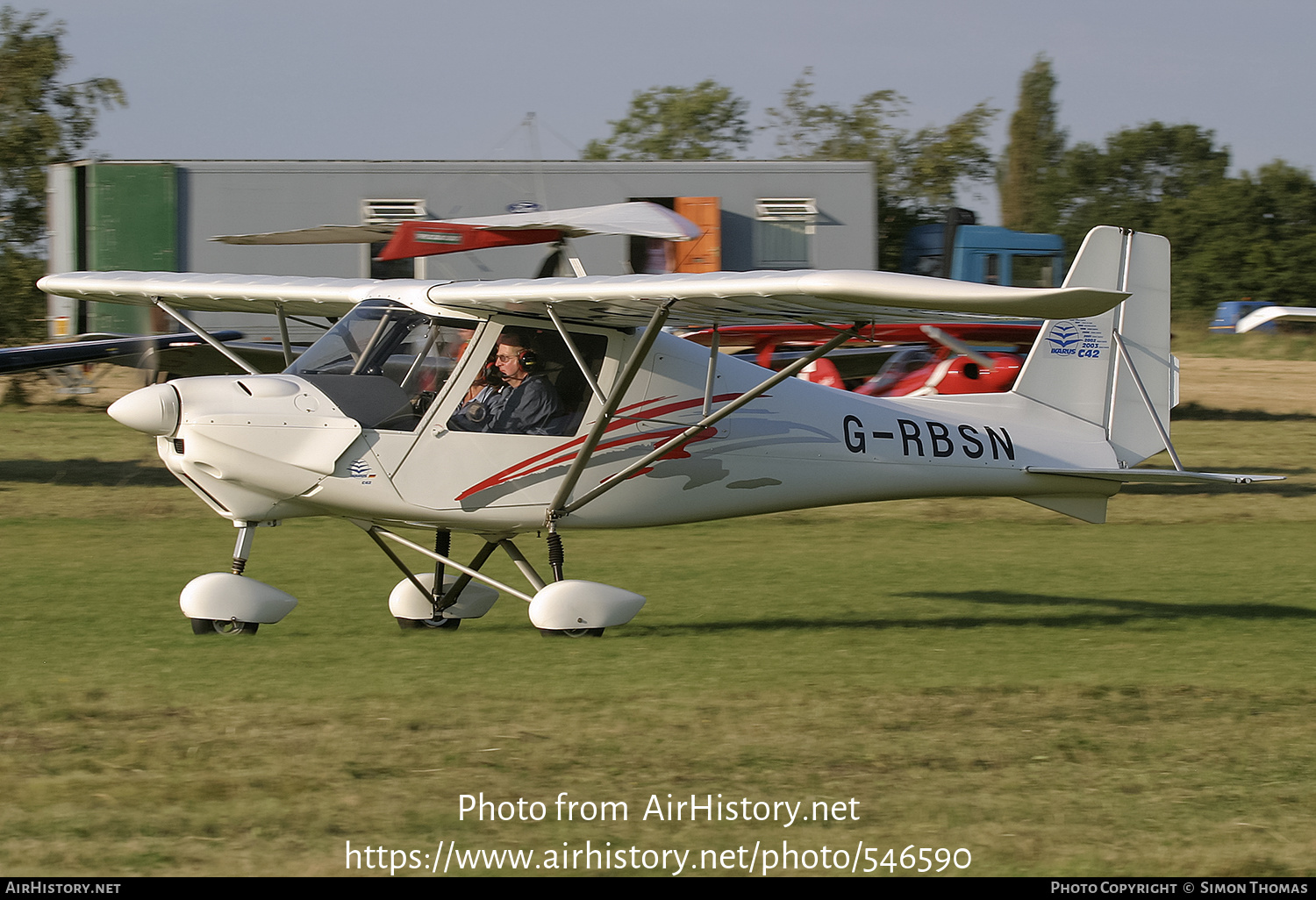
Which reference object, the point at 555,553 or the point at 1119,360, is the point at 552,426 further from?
the point at 1119,360

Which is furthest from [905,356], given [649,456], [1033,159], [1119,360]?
[1033,159]

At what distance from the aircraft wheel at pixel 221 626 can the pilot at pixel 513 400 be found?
1665 mm

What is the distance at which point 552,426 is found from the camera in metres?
8.10

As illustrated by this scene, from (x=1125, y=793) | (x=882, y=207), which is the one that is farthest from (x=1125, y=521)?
(x=882, y=207)

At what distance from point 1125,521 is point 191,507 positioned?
34.5 feet

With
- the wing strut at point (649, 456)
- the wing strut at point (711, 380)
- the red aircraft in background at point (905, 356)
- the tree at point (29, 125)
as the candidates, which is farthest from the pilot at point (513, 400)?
the tree at point (29, 125)

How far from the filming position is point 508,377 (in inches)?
316

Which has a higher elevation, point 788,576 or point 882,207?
point 882,207

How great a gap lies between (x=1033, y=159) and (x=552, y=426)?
79342mm

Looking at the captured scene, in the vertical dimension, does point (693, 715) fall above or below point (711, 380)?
below

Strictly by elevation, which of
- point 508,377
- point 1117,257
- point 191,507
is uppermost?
point 1117,257

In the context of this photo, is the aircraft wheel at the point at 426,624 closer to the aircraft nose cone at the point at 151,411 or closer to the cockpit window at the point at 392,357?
the cockpit window at the point at 392,357

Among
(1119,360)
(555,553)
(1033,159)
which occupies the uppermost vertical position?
(1033,159)
